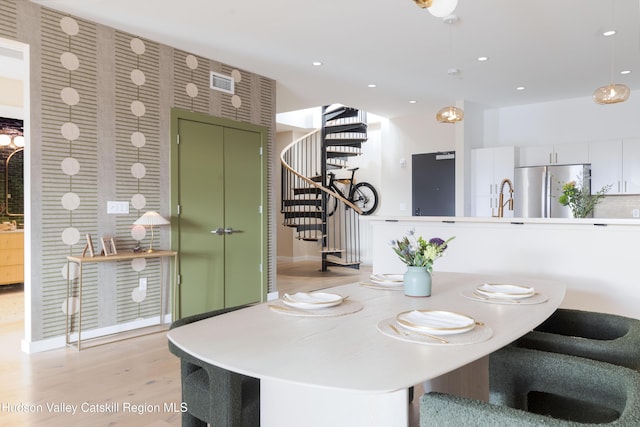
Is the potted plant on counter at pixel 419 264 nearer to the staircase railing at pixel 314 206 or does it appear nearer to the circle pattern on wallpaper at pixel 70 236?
the circle pattern on wallpaper at pixel 70 236

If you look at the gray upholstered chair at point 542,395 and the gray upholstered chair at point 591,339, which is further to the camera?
the gray upholstered chair at point 591,339

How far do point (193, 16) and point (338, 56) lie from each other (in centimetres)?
168

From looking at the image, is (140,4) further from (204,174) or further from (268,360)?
(268,360)

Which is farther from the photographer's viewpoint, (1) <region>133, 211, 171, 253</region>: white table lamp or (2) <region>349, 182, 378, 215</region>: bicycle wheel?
(2) <region>349, 182, 378, 215</region>: bicycle wheel

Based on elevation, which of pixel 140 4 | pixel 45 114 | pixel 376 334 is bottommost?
pixel 376 334

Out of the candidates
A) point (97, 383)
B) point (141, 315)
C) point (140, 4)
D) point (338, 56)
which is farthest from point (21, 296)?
point (338, 56)

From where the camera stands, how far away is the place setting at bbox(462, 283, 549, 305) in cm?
192

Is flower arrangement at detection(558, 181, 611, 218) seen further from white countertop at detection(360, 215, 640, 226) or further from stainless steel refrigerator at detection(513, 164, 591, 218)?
stainless steel refrigerator at detection(513, 164, 591, 218)

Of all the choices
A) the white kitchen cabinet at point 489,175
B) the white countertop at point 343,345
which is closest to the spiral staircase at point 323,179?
the white kitchen cabinet at point 489,175

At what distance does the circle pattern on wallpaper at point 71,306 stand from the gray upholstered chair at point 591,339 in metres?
3.62

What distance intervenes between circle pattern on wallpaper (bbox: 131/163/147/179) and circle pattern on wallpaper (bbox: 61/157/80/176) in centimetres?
51

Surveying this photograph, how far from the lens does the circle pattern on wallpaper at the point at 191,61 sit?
476 cm

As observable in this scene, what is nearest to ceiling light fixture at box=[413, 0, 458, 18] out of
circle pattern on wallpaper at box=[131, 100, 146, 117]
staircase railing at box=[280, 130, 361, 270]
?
circle pattern on wallpaper at box=[131, 100, 146, 117]

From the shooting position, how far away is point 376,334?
142cm
